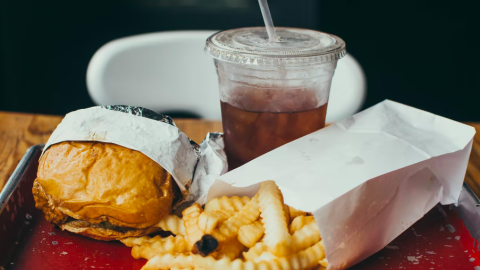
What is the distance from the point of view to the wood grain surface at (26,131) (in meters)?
1.30

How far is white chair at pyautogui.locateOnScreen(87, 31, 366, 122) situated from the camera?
1.71 meters

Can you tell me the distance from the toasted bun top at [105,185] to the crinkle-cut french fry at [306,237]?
27cm

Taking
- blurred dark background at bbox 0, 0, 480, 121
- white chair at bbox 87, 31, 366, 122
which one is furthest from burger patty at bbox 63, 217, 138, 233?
blurred dark background at bbox 0, 0, 480, 121

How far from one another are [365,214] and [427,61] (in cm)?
270

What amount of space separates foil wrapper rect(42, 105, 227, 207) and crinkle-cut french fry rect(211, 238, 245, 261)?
189mm

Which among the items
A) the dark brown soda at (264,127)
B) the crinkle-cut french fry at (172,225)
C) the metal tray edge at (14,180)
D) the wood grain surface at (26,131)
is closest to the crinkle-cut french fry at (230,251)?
the crinkle-cut french fry at (172,225)

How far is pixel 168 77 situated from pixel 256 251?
48.0 inches

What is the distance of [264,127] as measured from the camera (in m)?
1.05

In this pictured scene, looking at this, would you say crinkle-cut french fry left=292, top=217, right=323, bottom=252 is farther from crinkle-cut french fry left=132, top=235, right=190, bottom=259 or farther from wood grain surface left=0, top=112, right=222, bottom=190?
wood grain surface left=0, top=112, right=222, bottom=190

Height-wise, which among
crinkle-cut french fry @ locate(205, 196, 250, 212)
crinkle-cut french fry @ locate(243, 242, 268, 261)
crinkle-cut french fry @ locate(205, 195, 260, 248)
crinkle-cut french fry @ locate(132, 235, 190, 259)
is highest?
crinkle-cut french fry @ locate(205, 195, 260, 248)

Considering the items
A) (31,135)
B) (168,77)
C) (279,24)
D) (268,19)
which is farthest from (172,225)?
(279,24)

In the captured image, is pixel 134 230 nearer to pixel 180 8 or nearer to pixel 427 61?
pixel 180 8

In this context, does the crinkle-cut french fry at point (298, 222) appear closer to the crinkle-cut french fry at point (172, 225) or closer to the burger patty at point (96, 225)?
the crinkle-cut french fry at point (172, 225)

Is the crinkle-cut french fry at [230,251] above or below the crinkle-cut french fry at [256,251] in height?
below
